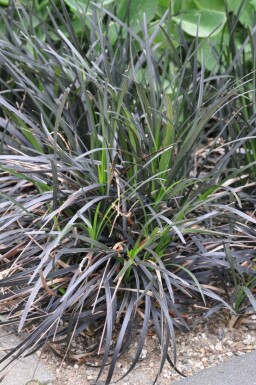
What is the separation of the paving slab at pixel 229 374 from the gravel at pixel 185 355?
2.1 inches

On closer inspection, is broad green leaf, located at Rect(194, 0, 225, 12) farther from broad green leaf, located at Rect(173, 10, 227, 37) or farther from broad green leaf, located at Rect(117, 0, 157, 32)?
broad green leaf, located at Rect(117, 0, 157, 32)

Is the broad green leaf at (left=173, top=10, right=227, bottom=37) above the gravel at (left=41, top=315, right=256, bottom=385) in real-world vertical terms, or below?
above

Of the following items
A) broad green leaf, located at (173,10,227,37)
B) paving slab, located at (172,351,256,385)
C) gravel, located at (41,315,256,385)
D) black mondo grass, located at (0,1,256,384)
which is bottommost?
gravel, located at (41,315,256,385)

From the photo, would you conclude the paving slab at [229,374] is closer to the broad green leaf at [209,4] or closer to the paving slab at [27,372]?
the paving slab at [27,372]

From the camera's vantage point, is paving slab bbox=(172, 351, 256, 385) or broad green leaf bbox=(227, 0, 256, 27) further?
broad green leaf bbox=(227, 0, 256, 27)

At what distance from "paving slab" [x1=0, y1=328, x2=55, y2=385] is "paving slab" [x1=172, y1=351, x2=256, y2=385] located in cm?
44

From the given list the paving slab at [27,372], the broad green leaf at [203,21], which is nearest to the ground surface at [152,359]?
the paving slab at [27,372]

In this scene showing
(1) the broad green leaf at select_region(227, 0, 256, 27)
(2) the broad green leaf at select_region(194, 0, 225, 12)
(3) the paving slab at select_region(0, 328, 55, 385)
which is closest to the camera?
(3) the paving slab at select_region(0, 328, 55, 385)

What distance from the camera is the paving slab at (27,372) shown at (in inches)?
93.5

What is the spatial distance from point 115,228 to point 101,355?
1.48ft

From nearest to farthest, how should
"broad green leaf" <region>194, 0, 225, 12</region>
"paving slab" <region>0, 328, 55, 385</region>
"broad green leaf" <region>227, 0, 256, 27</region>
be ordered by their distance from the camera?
"paving slab" <region>0, 328, 55, 385</region> → "broad green leaf" <region>227, 0, 256, 27</region> → "broad green leaf" <region>194, 0, 225, 12</region>

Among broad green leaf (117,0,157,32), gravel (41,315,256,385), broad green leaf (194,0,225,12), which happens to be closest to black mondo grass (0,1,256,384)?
gravel (41,315,256,385)

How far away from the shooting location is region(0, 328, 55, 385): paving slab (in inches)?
93.5

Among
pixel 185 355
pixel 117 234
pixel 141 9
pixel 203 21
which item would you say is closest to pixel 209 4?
pixel 203 21
